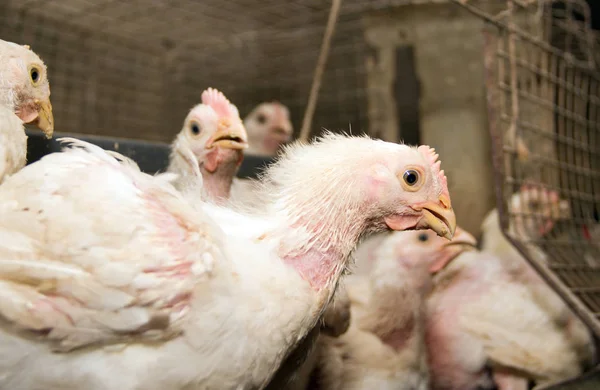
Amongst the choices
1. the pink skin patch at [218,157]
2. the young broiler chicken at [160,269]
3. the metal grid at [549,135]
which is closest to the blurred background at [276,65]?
the metal grid at [549,135]

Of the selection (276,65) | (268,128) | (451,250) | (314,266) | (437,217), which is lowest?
(451,250)

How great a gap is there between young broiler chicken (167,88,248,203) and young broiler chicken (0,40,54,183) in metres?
0.52

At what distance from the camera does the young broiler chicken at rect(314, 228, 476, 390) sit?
168 cm

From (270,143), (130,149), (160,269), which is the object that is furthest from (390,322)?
(270,143)

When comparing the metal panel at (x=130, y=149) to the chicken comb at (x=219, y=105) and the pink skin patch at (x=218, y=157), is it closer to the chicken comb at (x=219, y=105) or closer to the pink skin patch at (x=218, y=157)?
the pink skin patch at (x=218, y=157)

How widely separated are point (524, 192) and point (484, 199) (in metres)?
0.61

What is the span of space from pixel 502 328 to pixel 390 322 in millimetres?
463

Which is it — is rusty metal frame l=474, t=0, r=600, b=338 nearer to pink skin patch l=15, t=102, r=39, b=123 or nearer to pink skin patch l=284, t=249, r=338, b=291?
pink skin patch l=284, t=249, r=338, b=291

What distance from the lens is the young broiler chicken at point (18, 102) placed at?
1.06 metres

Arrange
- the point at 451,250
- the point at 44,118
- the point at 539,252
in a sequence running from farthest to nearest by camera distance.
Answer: the point at 451,250, the point at 539,252, the point at 44,118

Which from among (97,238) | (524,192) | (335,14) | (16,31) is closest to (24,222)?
(97,238)

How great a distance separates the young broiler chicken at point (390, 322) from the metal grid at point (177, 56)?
118 cm

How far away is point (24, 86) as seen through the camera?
1174 mm

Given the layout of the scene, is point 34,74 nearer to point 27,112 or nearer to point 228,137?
point 27,112
